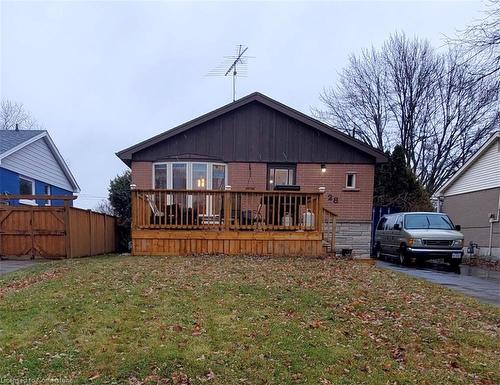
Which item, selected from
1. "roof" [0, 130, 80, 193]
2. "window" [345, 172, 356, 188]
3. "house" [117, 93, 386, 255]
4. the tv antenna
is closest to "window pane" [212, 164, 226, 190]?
"house" [117, 93, 386, 255]

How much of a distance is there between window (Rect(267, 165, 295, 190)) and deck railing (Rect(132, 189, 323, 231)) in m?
3.09

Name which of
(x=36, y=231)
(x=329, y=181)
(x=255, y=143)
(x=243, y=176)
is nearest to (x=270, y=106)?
(x=255, y=143)

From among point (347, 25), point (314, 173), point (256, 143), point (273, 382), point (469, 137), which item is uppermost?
point (347, 25)

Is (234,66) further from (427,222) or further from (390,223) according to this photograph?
(427,222)

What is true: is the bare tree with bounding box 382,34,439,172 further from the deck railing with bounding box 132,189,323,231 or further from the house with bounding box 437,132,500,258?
the deck railing with bounding box 132,189,323,231

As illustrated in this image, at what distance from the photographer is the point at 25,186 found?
590 inches

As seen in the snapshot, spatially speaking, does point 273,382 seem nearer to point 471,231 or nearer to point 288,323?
point 288,323

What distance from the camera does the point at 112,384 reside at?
274cm

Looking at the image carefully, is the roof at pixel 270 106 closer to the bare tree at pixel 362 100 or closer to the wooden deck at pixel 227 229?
the wooden deck at pixel 227 229

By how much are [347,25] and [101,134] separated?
151ft

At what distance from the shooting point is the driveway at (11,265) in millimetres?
7626

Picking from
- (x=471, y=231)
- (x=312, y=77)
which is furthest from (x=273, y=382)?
(x=312, y=77)

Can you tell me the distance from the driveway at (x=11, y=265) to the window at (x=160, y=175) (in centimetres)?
455

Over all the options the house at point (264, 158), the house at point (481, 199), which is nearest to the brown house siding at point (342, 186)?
the house at point (264, 158)
